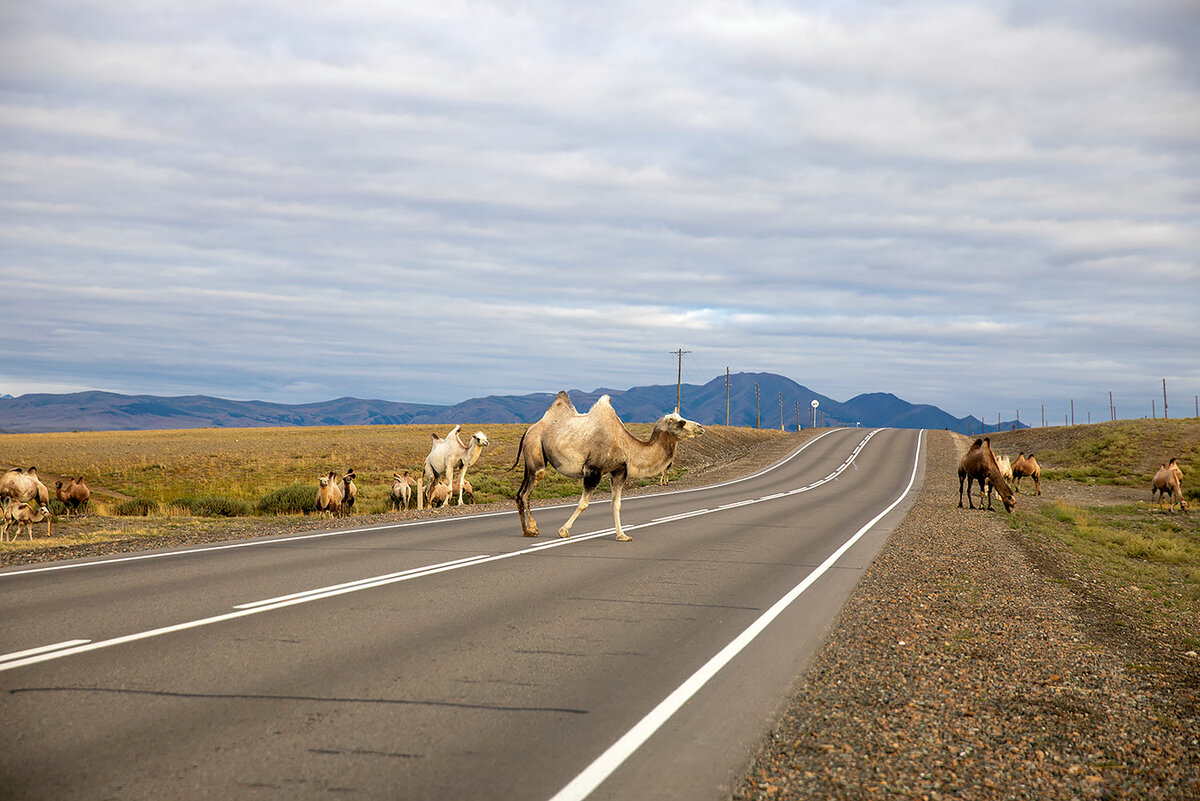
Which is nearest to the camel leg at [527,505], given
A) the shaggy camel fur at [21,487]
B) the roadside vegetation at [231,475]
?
the roadside vegetation at [231,475]

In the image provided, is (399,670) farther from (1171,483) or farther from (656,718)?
(1171,483)

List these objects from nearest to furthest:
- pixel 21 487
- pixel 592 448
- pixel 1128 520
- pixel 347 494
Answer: pixel 592 448, pixel 21 487, pixel 347 494, pixel 1128 520

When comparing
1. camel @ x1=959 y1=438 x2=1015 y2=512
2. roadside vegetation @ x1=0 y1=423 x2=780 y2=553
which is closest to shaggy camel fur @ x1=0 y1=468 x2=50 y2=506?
roadside vegetation @ x1=0 y1=423 x2=780 y2=553

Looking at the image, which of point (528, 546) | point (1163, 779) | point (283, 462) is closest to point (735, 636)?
point (1163, 779)

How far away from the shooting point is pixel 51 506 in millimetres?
26844

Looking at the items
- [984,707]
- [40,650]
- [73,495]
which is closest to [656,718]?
[984,707]

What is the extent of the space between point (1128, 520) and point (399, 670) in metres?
27.3

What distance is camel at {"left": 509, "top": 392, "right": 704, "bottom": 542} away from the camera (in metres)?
13.8

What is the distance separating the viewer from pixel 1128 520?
25.9 meters

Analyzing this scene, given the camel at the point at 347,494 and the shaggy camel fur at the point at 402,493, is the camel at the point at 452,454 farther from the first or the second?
the camel at the point at 347,494

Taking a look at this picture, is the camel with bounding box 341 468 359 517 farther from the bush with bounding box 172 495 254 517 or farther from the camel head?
the camel head

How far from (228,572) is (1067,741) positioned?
30.3 feet

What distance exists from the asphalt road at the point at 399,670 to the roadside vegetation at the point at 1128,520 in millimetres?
4334

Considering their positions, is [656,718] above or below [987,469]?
below
